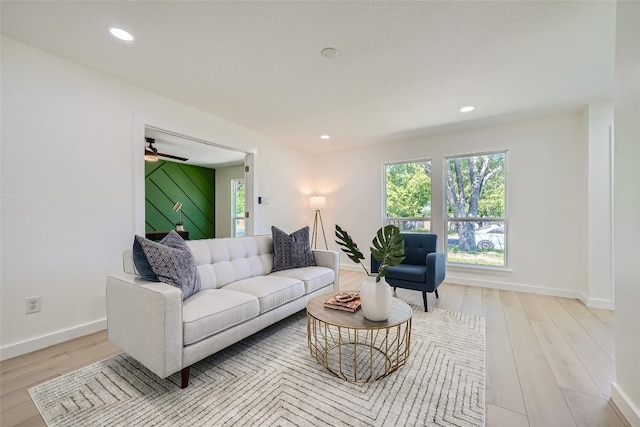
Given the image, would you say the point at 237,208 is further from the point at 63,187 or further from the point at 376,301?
Answer: the point at 376,301

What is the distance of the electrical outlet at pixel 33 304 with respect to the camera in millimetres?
2049

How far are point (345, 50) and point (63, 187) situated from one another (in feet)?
8.52

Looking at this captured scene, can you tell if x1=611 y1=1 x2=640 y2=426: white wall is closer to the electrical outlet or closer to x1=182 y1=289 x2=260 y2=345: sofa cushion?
x1=182 y1=289 x2=260 y2=345: sofa cushion

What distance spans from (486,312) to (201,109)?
4.06 m

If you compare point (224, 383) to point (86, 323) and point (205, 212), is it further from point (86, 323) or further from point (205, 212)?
point (205, 212)

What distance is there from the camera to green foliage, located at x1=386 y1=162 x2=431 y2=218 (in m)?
4.38

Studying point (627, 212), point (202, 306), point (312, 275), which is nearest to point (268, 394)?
point (202, 306)

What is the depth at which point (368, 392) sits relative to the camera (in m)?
1.56

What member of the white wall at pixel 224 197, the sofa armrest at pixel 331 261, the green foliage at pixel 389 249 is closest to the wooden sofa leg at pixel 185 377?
the green foliage at pixel 389 249

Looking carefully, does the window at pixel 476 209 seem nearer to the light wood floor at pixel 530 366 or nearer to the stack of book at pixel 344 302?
the light wood floor at pixel 530 366

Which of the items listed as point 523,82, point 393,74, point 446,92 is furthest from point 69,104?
point 523,82

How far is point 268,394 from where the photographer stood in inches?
60.8

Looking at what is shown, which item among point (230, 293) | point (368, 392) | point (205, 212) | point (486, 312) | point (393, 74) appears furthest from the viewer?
point (205, 212)

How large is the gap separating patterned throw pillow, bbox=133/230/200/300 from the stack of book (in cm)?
101
